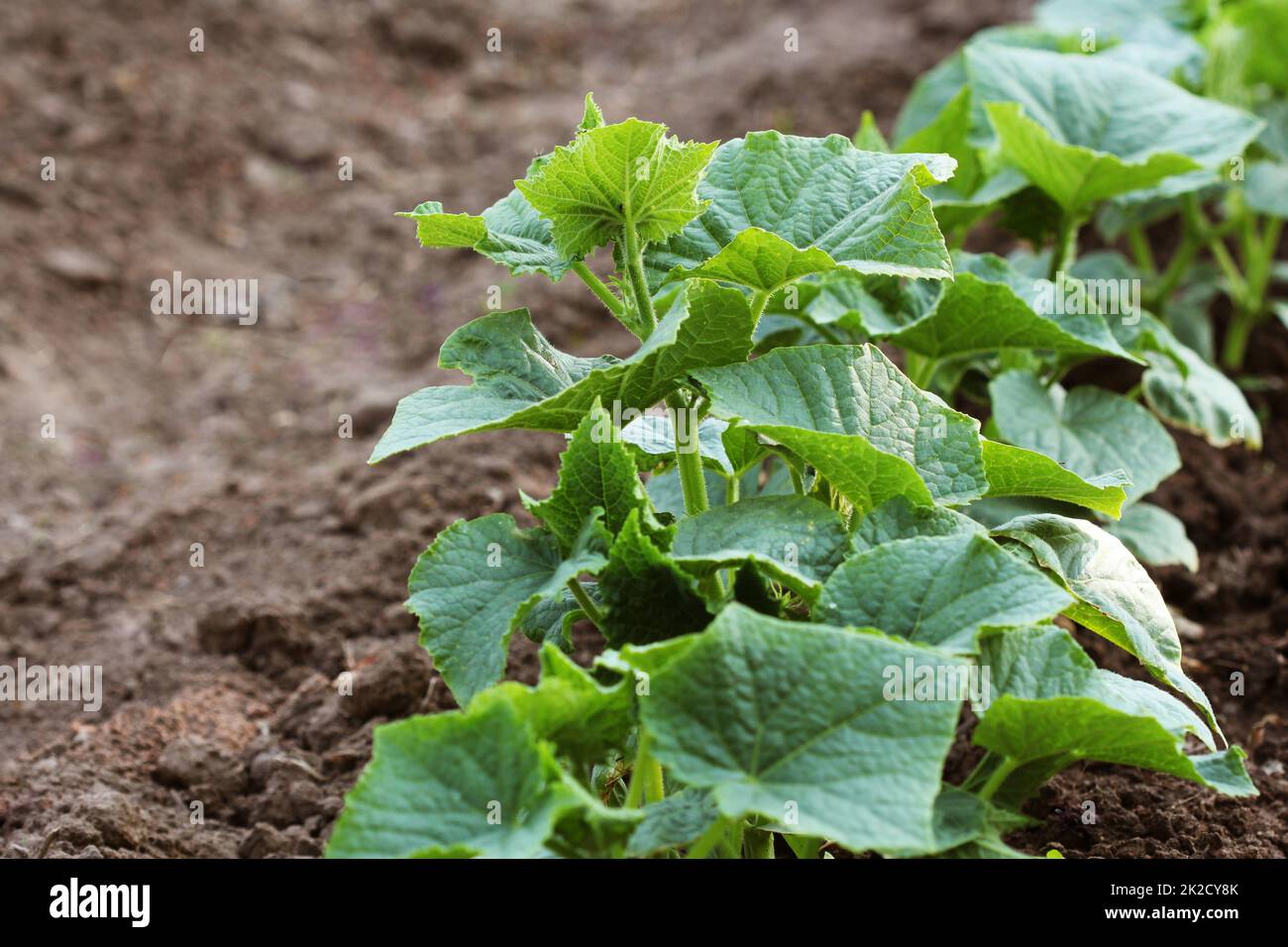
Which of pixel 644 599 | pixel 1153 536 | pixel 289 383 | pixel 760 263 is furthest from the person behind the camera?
pixel 289 383

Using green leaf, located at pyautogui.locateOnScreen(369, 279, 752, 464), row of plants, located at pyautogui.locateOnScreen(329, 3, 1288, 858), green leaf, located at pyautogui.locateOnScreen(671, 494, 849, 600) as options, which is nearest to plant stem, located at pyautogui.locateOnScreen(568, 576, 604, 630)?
row of plants, located at pyautogui.locateOnScreen(329, 3, 1288, 858)

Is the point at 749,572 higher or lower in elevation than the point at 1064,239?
lower

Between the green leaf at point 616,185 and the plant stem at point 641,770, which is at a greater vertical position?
the green leaf at point 616,185

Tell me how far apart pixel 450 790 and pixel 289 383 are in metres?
3.36

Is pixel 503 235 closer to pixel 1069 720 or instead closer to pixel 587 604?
pixel 587 604

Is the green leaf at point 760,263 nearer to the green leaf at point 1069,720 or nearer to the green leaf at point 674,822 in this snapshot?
the green leaf at point 1069,720

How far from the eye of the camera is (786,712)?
1620 mm

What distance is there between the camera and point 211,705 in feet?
9.86

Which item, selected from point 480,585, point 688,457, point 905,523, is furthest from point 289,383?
point 905,523

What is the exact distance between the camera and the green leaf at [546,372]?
190 cm

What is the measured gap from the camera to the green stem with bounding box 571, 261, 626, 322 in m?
2.10

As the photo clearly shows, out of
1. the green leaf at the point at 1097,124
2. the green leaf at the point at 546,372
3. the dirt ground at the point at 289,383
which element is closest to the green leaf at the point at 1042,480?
the green leaf at the point at 546,372

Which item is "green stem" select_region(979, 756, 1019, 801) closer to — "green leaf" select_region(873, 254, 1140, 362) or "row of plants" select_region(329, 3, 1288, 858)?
"row of plants" select_region(329, 3, 1288, 858)

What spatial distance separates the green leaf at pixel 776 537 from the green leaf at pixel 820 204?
1.29ft
